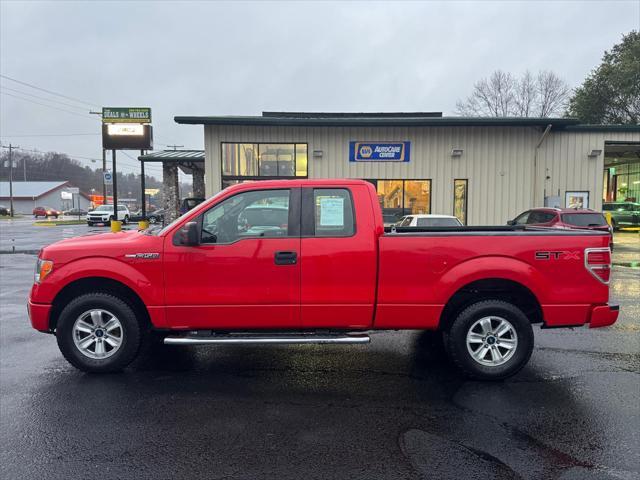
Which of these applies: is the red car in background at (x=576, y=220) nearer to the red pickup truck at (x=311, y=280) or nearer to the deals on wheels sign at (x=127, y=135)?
the red pickup truck at (x=311, y=280)

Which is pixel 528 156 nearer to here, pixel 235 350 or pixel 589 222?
pixel 589 222

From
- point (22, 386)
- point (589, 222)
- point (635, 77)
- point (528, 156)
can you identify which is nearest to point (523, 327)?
point (22, 386)

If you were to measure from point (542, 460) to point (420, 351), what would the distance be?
96.5 inches

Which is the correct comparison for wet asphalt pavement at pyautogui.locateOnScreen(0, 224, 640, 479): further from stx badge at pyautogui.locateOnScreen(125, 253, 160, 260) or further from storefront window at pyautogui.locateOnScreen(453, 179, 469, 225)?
storefront window at pyautogui.locateOnScreen(453, 179, 469, 225)

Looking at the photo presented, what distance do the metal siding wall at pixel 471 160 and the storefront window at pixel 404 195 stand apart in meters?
0.25

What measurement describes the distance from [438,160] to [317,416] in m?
16.4

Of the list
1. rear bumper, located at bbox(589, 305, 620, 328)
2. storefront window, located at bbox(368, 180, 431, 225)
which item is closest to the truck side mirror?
rear bumper, located at bbox(589, 305, 620, 328)

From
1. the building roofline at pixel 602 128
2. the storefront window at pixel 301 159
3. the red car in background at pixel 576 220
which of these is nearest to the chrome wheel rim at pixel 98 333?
the red car in background at pixel 576 220

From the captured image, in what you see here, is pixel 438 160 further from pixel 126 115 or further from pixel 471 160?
pixel 126 115

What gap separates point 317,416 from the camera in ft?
12.4

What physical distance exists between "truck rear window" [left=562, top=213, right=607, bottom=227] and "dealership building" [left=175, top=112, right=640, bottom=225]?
213 inches

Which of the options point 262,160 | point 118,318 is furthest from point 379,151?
point 118,318

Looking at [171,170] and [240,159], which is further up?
[240,159]

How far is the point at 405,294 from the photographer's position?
447cm
